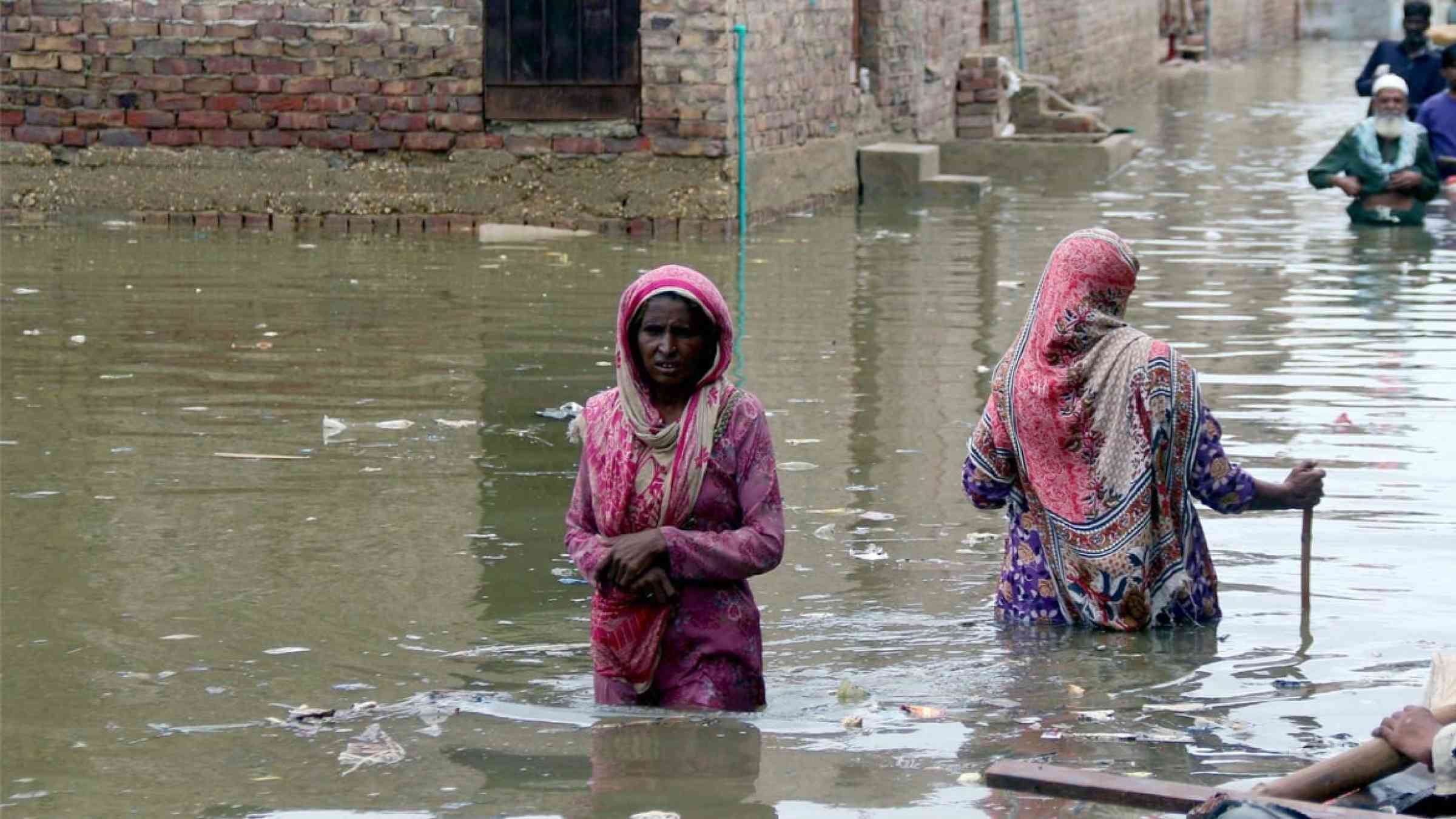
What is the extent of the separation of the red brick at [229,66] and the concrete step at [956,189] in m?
5.24

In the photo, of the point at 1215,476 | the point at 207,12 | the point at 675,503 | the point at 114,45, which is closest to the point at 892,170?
the point at 207,12

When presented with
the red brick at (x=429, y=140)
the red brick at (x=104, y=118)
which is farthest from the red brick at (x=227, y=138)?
the red brick at (x=429, y=140)

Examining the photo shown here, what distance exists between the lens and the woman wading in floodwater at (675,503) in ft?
14.0

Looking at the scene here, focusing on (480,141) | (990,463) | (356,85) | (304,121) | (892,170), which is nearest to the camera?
(990,463)

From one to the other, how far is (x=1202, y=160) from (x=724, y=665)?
16182 mm

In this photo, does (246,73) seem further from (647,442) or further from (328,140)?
(647,442)

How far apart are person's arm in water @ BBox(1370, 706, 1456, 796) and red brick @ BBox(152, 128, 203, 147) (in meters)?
12.2

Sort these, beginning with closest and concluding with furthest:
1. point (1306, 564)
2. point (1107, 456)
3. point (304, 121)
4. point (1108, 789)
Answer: point (1108, 789) → point (1107, 456) → point (1306, 564) → point (304, 121)

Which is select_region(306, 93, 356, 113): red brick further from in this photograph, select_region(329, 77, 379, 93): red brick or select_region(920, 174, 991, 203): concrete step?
select_region(920, 174, 991, 203): concrete step

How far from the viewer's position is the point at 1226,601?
586 centimetres

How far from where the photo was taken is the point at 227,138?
1450cm

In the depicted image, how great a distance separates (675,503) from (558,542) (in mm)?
2290

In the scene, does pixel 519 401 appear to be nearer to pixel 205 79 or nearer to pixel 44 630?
pixel 44 630

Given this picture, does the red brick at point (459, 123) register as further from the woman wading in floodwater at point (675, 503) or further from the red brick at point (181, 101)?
the woman wading in floodwater at point (675, 503)
